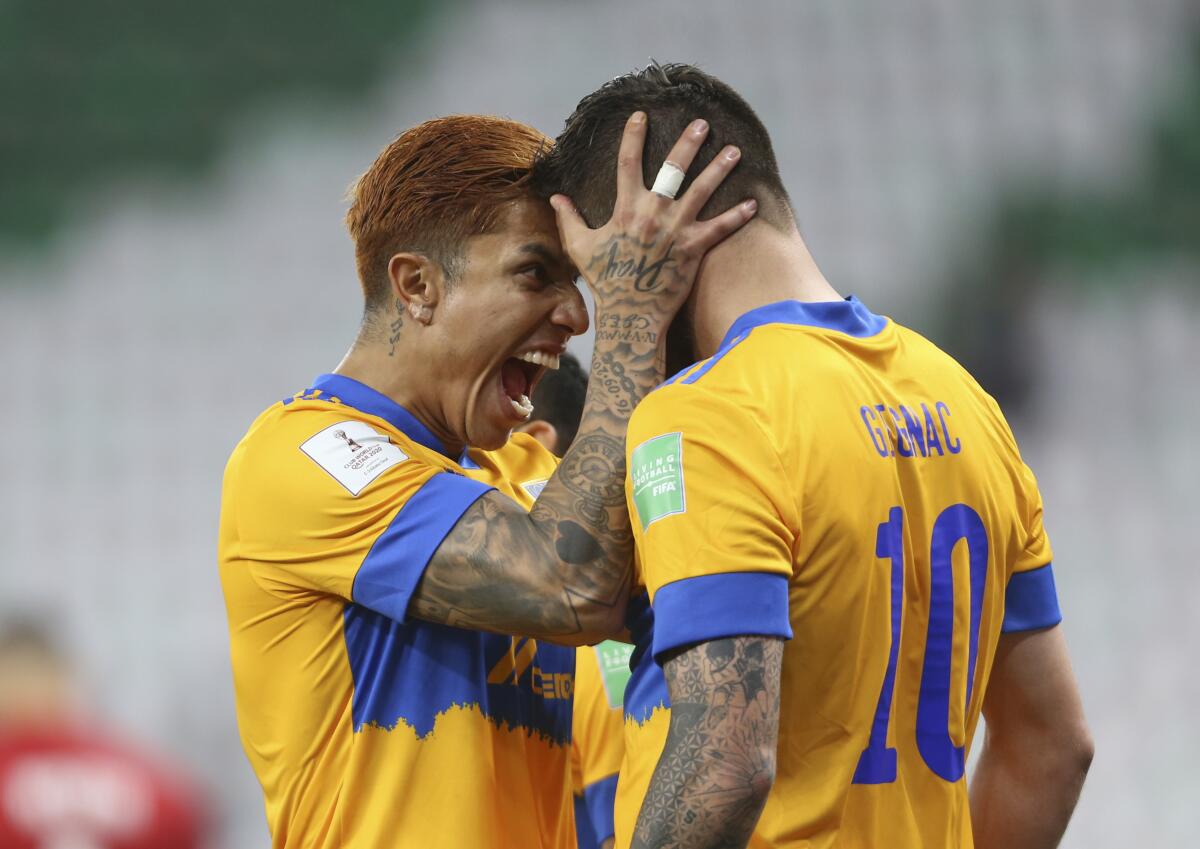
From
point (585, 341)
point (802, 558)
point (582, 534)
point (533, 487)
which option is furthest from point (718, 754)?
point (585, 341)

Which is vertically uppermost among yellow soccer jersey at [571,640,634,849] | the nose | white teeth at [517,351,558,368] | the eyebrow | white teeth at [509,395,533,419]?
the eyebrow

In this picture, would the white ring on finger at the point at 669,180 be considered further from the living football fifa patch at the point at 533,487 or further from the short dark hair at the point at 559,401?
the short dark hair at the point at 559,401

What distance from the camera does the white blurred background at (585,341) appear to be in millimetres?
6672

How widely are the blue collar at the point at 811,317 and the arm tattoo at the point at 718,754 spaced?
0.46 metres

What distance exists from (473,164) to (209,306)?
4.82 meters

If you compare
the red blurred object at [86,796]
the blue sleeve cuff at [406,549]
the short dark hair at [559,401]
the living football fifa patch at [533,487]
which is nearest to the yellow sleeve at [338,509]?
the blue sleeve cuff at [406,549]

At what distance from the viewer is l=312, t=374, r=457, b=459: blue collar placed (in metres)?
2.50

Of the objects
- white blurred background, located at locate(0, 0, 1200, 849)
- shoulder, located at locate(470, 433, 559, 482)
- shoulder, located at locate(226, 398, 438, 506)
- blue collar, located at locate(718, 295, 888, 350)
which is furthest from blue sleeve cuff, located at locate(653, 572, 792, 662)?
white blurred background, located at locate(0, 0, 1200, 849)

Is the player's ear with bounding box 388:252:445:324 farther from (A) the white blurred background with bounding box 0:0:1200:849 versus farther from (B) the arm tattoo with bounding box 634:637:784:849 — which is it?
(A) the white blurred background with bounding box 0:0:1200:849

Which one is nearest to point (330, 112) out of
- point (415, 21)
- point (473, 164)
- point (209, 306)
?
point (415, 21)

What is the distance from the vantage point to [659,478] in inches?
71.1

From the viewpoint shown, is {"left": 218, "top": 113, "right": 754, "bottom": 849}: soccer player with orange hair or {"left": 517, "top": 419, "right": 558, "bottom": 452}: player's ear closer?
{"left": 218, "top": 113, "right": 754, "bottom": 849}: soccer player with orange hair

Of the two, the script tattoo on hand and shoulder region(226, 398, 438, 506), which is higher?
the script tattoo on hand

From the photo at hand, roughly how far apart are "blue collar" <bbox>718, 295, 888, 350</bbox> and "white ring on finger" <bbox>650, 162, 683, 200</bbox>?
0.24 metres
